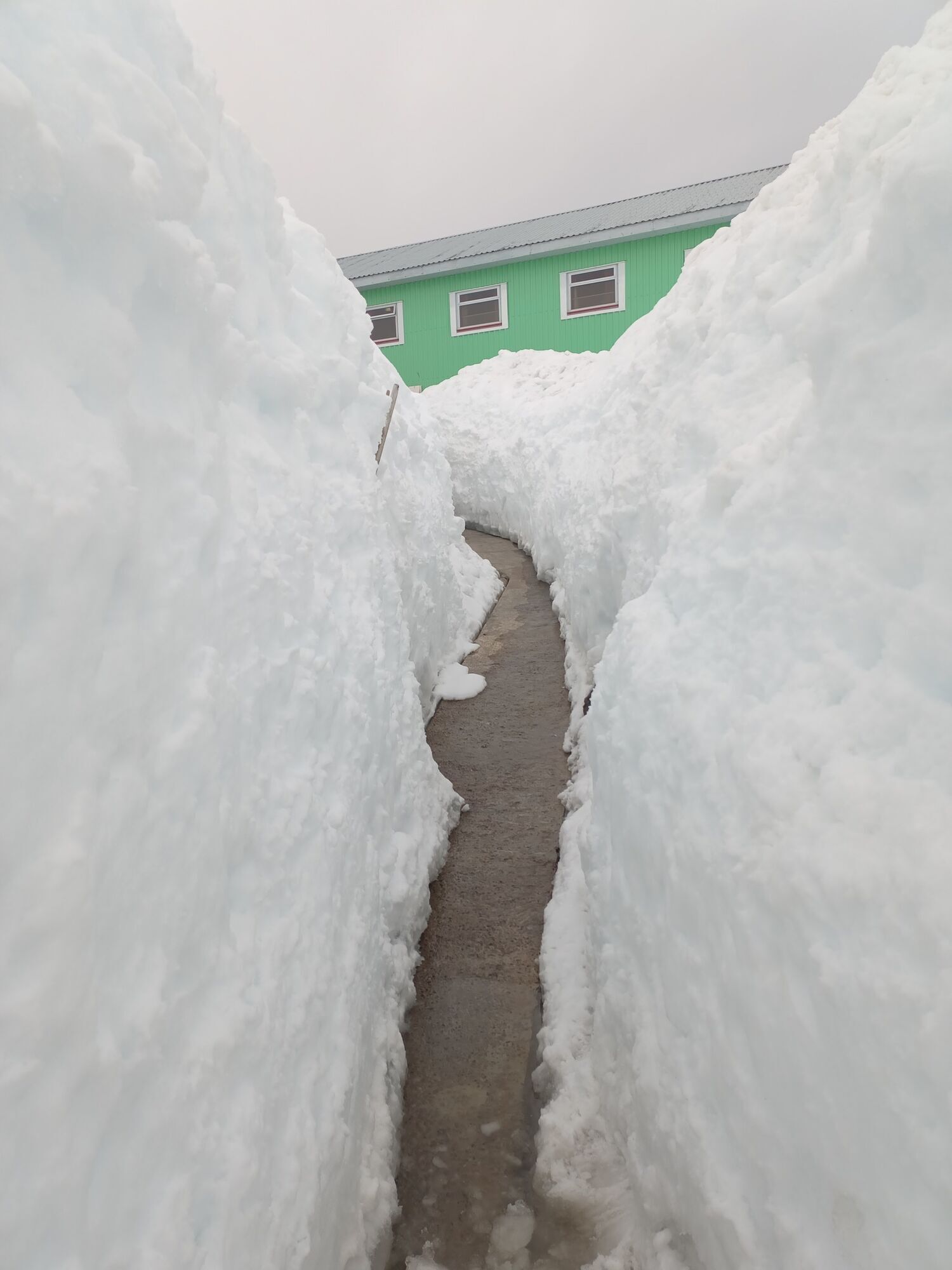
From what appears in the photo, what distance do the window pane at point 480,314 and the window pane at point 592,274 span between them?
1.68 m

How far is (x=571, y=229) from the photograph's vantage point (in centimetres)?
1462

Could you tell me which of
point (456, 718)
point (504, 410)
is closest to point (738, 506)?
point (456, 718)

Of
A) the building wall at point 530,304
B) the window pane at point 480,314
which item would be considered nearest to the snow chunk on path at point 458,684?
the building wall at point 530,304

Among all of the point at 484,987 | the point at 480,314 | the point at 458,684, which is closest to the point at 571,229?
the point at 480,314

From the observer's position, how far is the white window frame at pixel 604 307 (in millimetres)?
13885

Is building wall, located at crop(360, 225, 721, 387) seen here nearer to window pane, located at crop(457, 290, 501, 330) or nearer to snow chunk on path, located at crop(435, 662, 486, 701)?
window pane, located at crop(457, 290, 501, 330)

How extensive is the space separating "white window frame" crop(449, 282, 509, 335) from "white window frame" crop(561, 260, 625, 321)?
3.98 ft

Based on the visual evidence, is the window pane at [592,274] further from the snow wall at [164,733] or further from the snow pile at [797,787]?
the snow wall at [164,733]

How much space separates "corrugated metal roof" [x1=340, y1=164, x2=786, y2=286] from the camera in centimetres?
1327

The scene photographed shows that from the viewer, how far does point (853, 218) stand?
291 centimetres

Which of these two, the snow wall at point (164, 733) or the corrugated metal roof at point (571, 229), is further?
the corrugated metal roof at point (571, 229)

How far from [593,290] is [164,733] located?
1421cm

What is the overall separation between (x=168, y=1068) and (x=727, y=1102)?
1.58 meters

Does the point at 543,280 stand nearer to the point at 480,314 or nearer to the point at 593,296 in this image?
the point at 593,296
